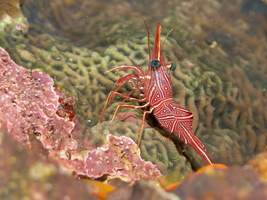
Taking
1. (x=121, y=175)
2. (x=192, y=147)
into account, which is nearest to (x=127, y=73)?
(x=192, y=147)

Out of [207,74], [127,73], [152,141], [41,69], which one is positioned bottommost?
[152,141]

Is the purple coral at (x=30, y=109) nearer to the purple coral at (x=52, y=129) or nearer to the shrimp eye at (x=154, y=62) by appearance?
the purple coral at (x=52, y=129)

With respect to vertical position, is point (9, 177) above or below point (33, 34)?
below

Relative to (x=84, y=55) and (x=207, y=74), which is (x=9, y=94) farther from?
(x=207, y=74)

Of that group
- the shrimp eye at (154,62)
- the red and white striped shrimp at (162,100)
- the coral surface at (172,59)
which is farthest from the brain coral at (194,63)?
the shrimp eye at (154,62)

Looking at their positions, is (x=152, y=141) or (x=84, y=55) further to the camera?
(x=84, y=55)

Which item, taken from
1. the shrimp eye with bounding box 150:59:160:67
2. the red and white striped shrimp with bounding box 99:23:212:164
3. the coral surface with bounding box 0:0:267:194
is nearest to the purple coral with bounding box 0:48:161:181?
the coral surface with bounding box 0:0:267:194
